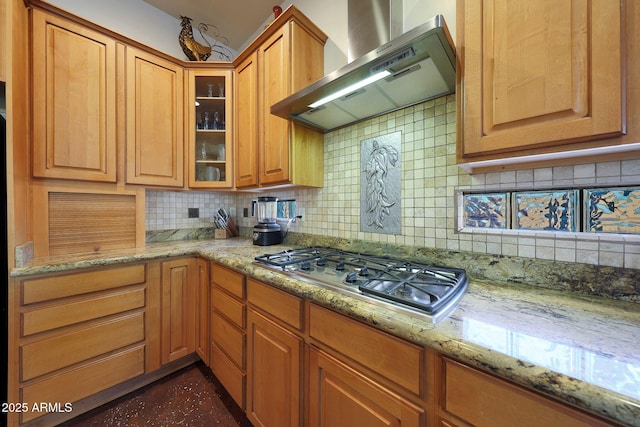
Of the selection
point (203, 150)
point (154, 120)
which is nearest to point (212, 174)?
point (203, 150)

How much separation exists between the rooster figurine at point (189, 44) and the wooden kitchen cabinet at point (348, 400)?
8.20 feet

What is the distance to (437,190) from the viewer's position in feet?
3.67

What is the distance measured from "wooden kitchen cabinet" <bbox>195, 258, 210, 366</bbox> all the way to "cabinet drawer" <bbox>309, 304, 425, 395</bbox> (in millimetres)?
1077

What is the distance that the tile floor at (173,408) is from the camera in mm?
1303

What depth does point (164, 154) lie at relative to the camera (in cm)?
185

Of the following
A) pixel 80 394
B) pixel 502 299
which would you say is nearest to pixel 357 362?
pixel 502 299

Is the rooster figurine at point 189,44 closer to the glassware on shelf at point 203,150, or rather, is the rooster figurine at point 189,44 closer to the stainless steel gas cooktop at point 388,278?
the glassware on shelf at point 203,150

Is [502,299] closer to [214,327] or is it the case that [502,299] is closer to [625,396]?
[625,396]

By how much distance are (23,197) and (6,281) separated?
0.47 m

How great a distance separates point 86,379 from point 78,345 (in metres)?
0.21

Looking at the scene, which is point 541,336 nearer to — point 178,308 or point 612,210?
point 612,210

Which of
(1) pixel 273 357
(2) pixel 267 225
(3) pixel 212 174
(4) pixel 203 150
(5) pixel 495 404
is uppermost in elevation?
(4) pixel 203 150

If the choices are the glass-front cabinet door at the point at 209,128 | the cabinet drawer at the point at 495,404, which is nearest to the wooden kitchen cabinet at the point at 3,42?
the glass-front cabinet door at the point at 209,128

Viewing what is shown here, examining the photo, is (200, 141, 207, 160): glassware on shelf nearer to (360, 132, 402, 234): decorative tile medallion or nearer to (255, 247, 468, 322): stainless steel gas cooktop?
(255, 247, 468, 322): stainless steel gas cooktop
